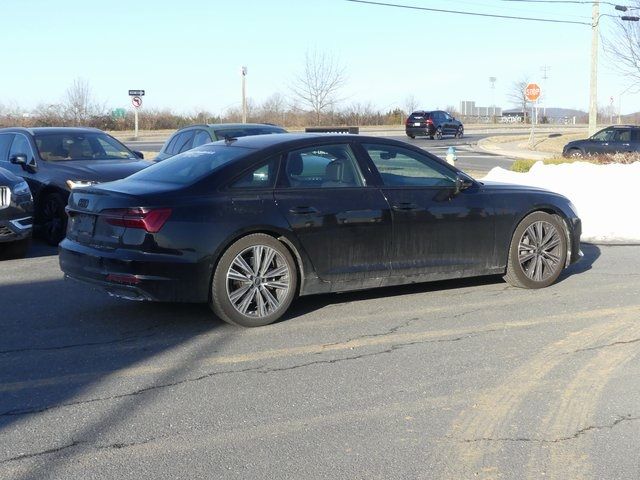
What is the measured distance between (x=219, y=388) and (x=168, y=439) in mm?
862

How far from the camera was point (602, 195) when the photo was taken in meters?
12.6

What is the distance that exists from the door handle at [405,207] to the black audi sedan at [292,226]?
0.01m

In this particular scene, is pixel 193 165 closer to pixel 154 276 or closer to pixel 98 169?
pixel 154 276

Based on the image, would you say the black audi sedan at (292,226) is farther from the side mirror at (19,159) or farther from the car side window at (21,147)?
the car side window at (21,147)

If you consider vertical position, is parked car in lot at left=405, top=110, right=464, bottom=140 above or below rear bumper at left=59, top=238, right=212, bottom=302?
above

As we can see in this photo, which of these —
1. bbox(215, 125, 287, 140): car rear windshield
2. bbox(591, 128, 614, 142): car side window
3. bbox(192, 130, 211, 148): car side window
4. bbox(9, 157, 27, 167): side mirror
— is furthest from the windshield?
bbox(591, 128, 614, 142): car side window

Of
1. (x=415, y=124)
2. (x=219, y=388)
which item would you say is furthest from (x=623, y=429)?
(x=415, y=124)

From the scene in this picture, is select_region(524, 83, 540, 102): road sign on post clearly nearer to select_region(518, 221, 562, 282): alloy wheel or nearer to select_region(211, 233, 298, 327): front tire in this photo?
select_region(518, 221, 562, 282): alloy wheel

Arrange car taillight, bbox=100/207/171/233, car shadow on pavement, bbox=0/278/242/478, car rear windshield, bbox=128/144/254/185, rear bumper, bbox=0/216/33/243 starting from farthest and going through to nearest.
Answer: rear bumper, bbox=0/216/33/243, car rear windshield, bbox=128/144/254/185, car taillight, bbox=100/207/171/233, car shadow on pavement, bbox=0/278/242/478

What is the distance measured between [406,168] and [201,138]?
6.72 meters

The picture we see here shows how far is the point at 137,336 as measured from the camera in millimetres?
6496

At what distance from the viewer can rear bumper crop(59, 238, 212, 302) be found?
Result: 6392 mm

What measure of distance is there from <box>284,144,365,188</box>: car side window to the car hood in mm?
4615

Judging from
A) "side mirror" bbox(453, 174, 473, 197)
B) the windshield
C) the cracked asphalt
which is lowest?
the cracked asphalt
